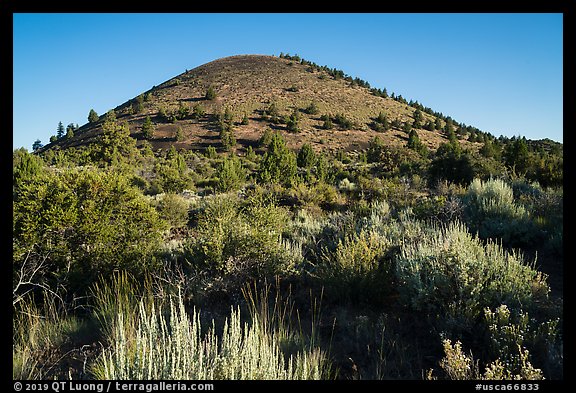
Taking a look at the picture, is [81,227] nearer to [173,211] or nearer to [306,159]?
[173,211]

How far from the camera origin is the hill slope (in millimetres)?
56094

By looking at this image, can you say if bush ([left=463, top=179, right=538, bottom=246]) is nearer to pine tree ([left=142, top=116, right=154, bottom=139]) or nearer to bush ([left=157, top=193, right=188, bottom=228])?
bush ([left=157, top=193, right=188, bottom=228])

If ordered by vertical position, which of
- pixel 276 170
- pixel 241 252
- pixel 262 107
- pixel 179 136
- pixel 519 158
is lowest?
pixel 241 252

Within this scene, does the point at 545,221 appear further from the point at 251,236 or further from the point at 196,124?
the point at 196,124

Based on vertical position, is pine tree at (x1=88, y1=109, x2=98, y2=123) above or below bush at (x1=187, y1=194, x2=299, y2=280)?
above

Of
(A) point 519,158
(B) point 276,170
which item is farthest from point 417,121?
(A) point 519,158

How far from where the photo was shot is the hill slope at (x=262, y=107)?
184 feet

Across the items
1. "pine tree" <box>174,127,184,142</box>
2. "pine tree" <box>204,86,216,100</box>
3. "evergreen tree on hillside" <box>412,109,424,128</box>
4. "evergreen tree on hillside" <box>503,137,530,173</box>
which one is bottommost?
"evergreen tree on hillside" <box>503,137,530,173</box>

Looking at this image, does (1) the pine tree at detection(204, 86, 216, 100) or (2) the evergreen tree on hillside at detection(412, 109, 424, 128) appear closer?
(2) the evergreen tree on hillside at detection(412, 109, 424, 128)

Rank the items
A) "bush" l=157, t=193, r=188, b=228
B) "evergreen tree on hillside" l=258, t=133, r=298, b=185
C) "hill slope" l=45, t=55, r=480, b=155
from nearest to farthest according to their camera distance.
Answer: "bush" l=157, t=193, r=188, b=228, "evergreen tree on hillside" l=258, t=133, r=298, b=185, "hill slope" l=45, t=55, r=480, b=155

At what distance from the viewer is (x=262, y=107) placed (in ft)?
222


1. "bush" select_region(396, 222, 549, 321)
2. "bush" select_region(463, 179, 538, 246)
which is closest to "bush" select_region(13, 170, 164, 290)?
"bush" select_region(396, 222, 549, 321)

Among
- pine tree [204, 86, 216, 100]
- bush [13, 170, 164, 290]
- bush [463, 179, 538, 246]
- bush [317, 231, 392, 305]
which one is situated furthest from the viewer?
pine tree [204, 86, 216, 100]

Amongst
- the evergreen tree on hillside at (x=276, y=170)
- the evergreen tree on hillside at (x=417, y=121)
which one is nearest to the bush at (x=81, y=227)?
the evergreen tree on hillside at (x=276, y=170)
